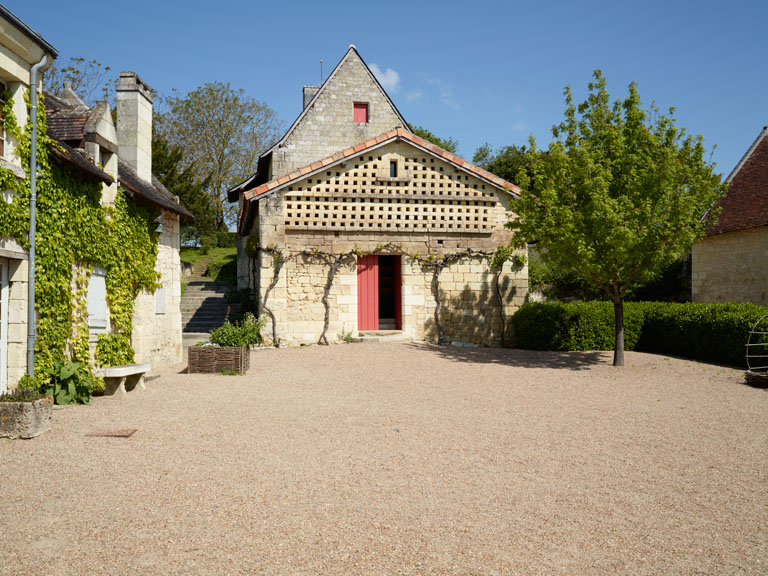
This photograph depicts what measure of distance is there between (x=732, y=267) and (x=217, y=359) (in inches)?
638

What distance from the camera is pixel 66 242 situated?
8008 millimetres

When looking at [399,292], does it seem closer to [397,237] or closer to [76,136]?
[397,237]

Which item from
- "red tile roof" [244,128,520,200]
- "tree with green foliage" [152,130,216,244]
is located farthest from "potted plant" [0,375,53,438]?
"tree with green foliage" [152,130,216,244]

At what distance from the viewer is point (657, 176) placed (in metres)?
11.1

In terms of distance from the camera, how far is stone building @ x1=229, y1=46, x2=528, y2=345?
14.5 metres

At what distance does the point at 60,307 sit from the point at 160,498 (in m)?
4.39

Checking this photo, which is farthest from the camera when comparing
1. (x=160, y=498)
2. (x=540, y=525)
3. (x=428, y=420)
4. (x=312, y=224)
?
(x=312, y=224)

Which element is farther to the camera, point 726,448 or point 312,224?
point 312,224

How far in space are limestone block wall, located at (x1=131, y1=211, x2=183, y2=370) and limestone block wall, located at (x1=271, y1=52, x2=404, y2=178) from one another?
28.6 feet

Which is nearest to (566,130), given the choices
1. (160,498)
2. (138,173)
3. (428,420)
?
(428,420)

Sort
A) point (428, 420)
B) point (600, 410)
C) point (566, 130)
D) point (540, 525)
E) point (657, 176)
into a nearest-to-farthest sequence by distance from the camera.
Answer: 1. point (540, 525)
2. point (428, 420)
3. point (600, 410)
4. point (657, 176)
5. point (566, 130)

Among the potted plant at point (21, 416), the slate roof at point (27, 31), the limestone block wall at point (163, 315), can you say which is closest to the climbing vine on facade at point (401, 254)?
the limestone block wall at point (163, 315)

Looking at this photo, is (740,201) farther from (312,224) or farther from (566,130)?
(312,224)

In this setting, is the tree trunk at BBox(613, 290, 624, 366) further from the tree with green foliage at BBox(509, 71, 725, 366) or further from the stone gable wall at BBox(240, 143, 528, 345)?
the stone gable wall at BBox(240, 143, 528, 345)
